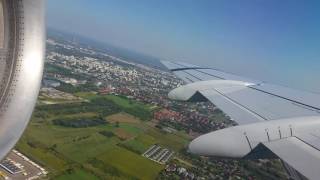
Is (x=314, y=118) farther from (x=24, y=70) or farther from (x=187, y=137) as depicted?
(x=187, y=137)

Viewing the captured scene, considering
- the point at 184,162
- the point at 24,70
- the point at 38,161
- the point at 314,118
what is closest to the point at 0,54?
the point at 24,70

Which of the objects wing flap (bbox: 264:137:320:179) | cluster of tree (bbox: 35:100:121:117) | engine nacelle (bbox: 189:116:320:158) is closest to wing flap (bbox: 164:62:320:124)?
engine nacelle (bbox: 189:116:320:158)

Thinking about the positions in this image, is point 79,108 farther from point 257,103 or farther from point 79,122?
point 257,103

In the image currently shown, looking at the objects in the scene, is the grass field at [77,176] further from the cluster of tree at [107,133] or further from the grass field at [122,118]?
the grass field at [122,118]

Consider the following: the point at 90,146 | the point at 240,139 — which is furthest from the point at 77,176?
the point at 240,139

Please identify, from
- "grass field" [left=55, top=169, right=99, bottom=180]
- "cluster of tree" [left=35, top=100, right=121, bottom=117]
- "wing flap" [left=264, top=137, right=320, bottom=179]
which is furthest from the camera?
"cluster of tree" [left=35, top=100, right=121, bottom=117]

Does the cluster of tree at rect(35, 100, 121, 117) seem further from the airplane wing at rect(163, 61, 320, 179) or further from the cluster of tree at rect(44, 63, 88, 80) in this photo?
the airplane wing at rect(163, 61, 320, 179)

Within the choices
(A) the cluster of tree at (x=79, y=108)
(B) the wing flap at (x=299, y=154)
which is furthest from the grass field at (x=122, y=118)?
(B) the wing flap at (x=299, y=154)

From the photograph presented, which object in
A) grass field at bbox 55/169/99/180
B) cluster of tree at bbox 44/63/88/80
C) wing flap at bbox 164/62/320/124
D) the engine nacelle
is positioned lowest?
grass field at bbox 55/169/99/180
